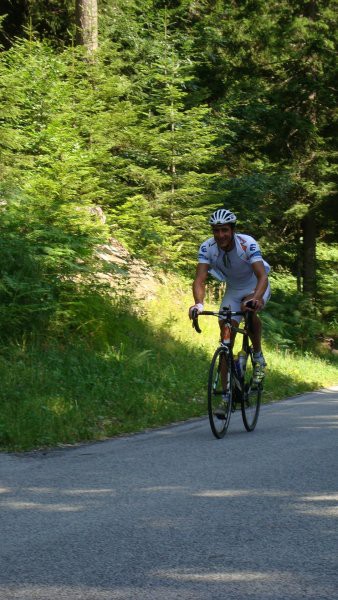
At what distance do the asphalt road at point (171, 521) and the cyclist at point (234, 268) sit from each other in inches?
58.2

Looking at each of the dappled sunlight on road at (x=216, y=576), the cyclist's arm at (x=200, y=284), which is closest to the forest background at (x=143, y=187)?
the cyclist's arm at (x=200, y=284)

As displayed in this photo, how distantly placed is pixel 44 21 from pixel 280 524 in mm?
20096

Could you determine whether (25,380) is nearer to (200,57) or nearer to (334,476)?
(334,476)

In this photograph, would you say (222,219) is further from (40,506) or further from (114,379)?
(40,506)

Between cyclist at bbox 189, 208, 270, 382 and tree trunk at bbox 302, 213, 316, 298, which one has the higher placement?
tree trunk at bbox 302, 213, 316, 298

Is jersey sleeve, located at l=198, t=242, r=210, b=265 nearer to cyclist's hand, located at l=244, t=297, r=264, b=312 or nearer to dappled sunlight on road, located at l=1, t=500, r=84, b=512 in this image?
cyclist's hand, located at l=244, t=297, r=264, b=312

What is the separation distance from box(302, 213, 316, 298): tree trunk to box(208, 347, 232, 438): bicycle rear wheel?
648 inches

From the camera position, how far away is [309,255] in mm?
25641

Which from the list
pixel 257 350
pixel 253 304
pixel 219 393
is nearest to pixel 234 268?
pixel 253 304

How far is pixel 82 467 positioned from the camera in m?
7.19

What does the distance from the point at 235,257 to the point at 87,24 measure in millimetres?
12884

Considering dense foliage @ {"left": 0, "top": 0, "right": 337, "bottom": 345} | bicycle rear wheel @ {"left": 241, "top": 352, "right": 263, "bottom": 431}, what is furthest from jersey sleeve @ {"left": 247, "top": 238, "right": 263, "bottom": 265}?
dense foliage @ {"left": 0, "top": 0, "right": 337, "bottom": 345}

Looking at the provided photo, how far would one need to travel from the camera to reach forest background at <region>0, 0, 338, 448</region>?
36.9ft

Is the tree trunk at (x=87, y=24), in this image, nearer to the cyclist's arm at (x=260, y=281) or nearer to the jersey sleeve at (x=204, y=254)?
the jersey sleeve at (x=204, y=254)
